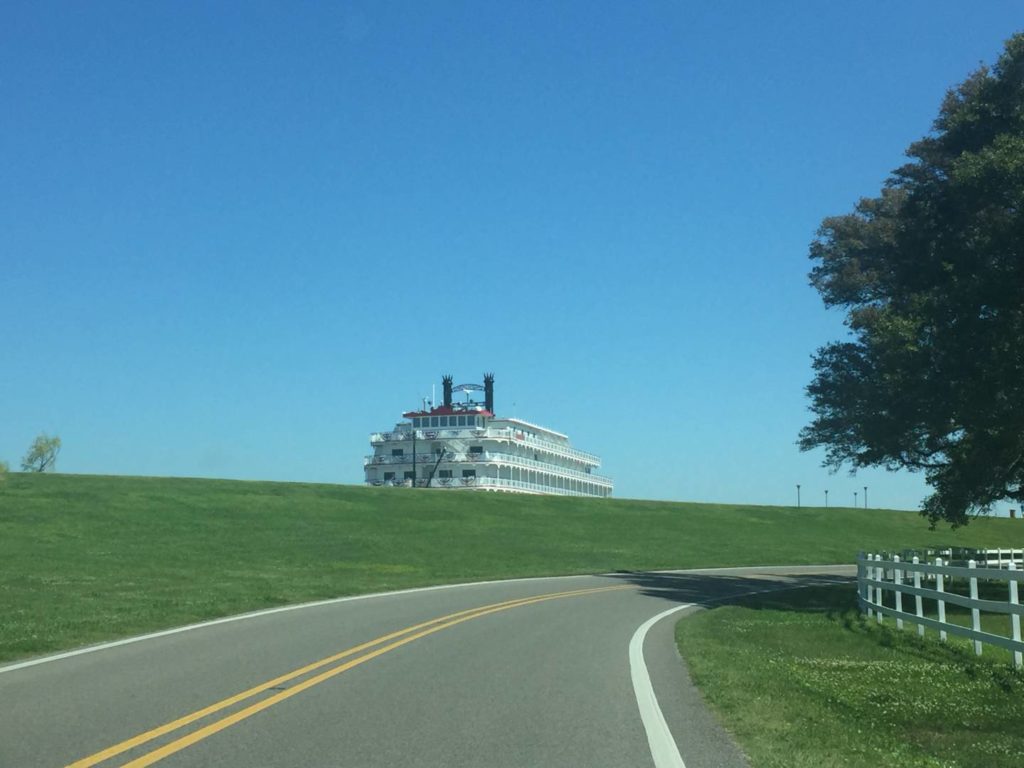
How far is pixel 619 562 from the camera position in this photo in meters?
45.7

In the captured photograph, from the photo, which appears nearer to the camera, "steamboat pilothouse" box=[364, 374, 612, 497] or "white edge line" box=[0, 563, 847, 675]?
"white edge line" box=[0, 563, 847, 675]

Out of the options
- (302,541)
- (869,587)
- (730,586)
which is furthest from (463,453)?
(869,587)

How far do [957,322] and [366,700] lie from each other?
16.8 meters

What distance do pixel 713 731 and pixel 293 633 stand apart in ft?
29.1

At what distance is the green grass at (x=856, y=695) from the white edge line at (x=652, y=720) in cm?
56

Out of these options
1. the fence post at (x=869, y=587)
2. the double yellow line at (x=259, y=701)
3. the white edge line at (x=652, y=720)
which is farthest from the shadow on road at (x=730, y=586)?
the white edge line at (x=652, y=720)

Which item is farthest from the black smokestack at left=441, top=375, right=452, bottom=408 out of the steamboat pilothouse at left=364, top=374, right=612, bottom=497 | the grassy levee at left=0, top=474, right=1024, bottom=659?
the grassy levee at left=0, top=474, right=1024, bottom=659

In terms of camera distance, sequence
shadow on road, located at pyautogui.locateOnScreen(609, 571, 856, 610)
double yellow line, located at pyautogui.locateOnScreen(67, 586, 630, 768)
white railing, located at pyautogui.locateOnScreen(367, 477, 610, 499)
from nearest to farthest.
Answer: double yellow line, located at pyautogui.locateOnScreen(67, 586, 630, 768) < shadow on road, located at pyautogui.locateOnScreen(609, 571, 856, 610) < white railing, located at pyautogui.locateOnScreen(367, 477, 610, 499)

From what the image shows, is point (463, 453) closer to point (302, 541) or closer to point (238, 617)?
point (302, 541)

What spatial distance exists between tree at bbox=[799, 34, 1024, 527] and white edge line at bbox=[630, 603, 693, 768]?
11.2 metres

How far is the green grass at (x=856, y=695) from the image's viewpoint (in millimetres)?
8492

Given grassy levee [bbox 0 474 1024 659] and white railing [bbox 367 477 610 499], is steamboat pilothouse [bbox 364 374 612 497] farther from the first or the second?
grassy levee [bbox 0 474 1024 659]

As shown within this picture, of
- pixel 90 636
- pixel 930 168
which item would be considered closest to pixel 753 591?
pixel 930 168

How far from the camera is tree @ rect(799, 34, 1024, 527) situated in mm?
22156
